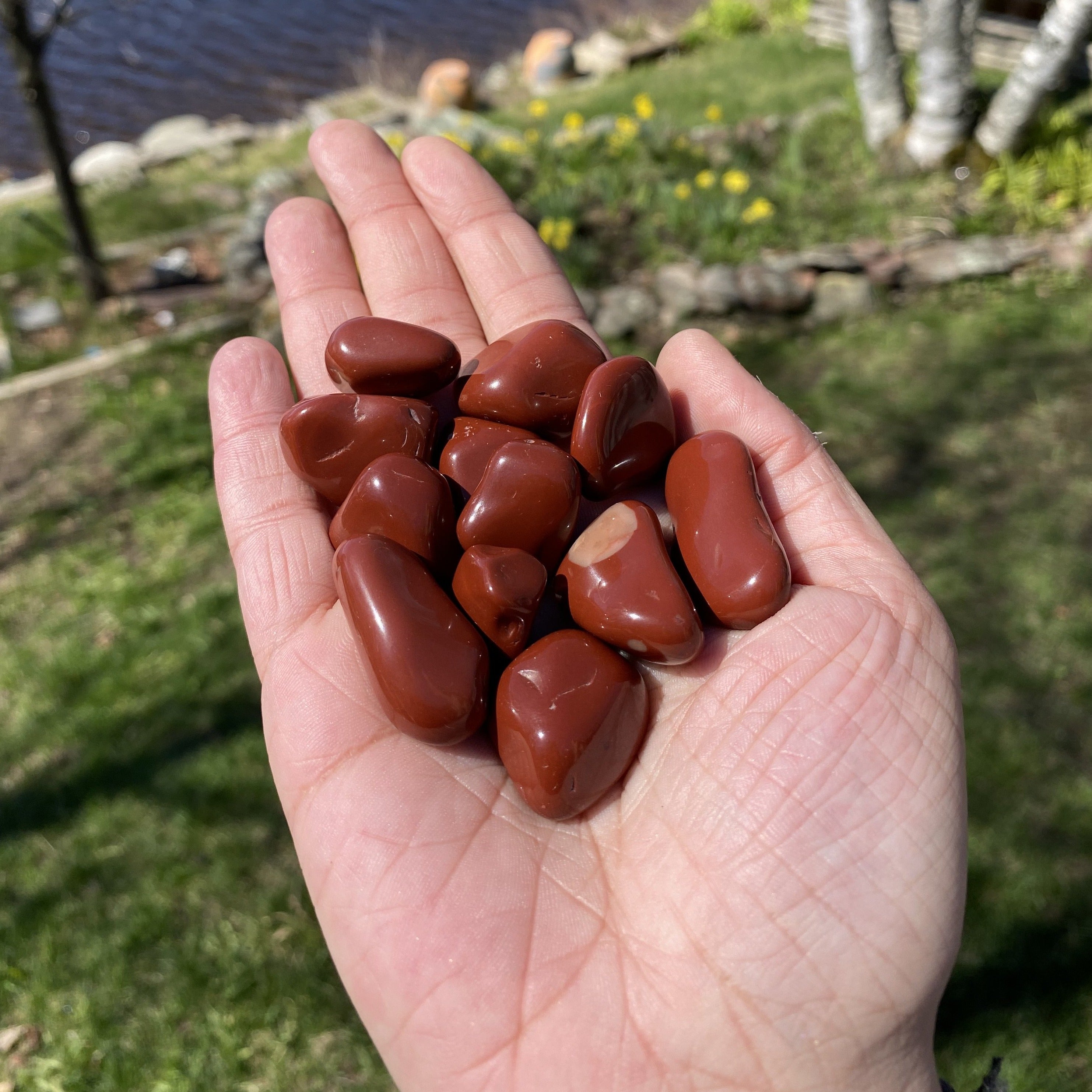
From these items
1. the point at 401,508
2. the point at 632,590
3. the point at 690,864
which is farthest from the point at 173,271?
the point at 690,864

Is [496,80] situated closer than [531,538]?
No

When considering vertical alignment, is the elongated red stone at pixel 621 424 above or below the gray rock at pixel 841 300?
above

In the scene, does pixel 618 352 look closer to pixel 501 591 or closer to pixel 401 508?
pixel 401 508

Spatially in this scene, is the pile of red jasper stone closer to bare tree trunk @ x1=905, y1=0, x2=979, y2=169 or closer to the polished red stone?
the polished red stone

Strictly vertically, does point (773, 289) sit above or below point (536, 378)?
below

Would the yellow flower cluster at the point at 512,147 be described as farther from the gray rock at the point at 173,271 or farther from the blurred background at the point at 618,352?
the gray rock at the point at 173,271

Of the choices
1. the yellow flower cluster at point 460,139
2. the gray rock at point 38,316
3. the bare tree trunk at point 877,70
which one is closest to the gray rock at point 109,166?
the gray rock at point 38,316

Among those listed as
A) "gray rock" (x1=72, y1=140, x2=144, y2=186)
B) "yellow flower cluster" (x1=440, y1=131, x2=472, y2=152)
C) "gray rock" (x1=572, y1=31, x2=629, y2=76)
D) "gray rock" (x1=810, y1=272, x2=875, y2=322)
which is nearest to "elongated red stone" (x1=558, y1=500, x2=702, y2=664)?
"gray rock" (x1=810, y1=272, x2=875, y2=322)
